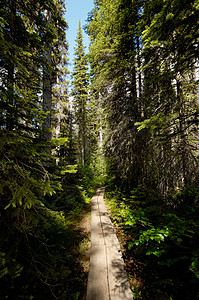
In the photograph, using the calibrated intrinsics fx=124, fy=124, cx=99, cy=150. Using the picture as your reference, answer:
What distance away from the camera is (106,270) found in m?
3.17

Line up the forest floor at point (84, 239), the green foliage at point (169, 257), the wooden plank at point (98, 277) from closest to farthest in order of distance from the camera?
the green foliage at point (169, 257) < the wooden plank at point (98, 277) < the forest floor at point (84, 239)

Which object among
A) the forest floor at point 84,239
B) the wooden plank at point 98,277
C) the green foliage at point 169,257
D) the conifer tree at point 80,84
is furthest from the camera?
the conifer tree at point 80,84

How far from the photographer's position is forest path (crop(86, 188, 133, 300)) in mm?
2605

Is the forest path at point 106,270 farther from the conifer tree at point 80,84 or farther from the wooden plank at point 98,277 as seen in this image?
the conifer tree at point 80,84

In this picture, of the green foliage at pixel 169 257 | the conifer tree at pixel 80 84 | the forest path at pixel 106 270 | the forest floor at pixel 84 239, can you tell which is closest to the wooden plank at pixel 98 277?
the forest path at pixel 106 270

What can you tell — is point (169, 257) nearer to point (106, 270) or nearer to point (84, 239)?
point (106, 270)

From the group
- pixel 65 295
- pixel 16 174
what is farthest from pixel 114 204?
pixel 16 174

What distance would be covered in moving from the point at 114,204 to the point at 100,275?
426 cm

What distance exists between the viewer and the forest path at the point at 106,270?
2605 mm

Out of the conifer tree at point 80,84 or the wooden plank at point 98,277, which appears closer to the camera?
the wooden plank at point 98,277

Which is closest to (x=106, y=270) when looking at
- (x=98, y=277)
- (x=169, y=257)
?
(x=98, y=277)

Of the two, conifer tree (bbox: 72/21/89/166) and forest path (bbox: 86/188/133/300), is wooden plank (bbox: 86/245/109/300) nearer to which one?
forest path (bbox: 86/188/133/300)

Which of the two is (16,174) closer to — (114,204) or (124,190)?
(114,204)

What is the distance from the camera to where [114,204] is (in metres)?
7.22
